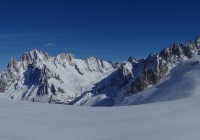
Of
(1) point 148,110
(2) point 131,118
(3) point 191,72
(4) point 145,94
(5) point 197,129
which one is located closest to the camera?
(5) point 197,129

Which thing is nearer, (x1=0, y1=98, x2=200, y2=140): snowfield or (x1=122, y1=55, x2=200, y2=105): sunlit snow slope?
(x1=0, y1=98, x2=200, y2=140): snowfield

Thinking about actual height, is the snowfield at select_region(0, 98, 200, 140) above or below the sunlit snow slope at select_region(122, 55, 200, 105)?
below

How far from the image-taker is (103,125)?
46.2 feet

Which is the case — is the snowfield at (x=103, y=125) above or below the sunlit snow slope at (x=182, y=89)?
below

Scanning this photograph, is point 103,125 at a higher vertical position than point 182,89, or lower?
lower

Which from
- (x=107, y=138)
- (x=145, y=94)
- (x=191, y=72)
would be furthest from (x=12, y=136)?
(x=145, y=94)

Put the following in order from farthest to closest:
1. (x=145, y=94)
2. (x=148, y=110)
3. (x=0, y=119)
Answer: (x=145, y=94) < (x=148, y=110) < (x=0, y=119)

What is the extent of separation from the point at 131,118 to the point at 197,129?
136 inches

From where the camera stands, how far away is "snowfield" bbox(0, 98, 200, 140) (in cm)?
1199

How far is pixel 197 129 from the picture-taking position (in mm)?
12617

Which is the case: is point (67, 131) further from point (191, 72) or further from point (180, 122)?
point (191, 72)

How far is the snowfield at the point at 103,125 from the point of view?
1199 cm

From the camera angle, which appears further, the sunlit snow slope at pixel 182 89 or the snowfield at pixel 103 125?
the sunlit snow slope at pixel 182 89

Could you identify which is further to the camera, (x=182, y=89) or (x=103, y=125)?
(x=182, y=89)
